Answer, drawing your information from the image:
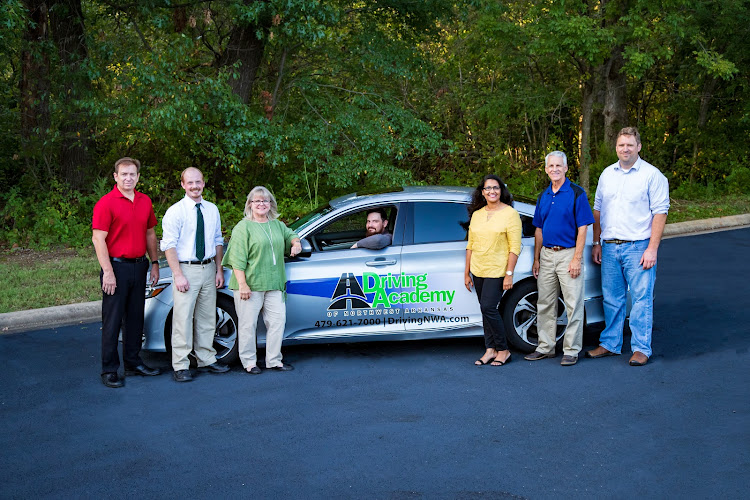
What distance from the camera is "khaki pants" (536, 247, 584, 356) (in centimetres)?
689

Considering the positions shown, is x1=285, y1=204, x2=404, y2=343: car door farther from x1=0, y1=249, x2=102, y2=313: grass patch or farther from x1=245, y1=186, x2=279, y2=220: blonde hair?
x1=0, y1=249, x2=102, y2=313: grass patch

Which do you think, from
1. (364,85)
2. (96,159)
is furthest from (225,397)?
(96,159)

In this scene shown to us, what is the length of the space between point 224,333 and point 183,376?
0.63 meters

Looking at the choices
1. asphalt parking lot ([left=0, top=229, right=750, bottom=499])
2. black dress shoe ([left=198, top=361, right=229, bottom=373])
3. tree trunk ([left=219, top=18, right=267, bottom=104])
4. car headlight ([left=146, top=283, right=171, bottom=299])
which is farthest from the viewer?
tree trunk ([left=219, top=18, right=267, bottom=104])

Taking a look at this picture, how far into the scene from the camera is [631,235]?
6848 mm

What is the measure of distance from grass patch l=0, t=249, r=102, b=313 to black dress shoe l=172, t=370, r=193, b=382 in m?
3.25

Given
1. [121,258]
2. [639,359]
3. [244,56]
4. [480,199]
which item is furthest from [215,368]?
[244,56]

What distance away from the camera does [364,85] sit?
1543 cm

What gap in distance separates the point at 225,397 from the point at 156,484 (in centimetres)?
164

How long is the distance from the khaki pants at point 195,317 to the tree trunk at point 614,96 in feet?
44.3

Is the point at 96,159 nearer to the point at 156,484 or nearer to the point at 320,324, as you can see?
the point at 320,324

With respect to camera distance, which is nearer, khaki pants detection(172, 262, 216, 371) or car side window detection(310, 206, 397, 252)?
khaki pants detection(172, 262, 216, 371)

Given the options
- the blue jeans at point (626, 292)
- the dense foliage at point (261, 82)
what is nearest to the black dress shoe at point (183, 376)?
the blue jeans at point (626, 292)

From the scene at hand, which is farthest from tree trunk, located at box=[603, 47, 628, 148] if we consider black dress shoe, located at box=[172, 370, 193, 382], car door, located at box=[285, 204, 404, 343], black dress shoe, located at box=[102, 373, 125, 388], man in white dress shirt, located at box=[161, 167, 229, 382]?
black dress shoe, located at box=[102, 373, 125, 388]
